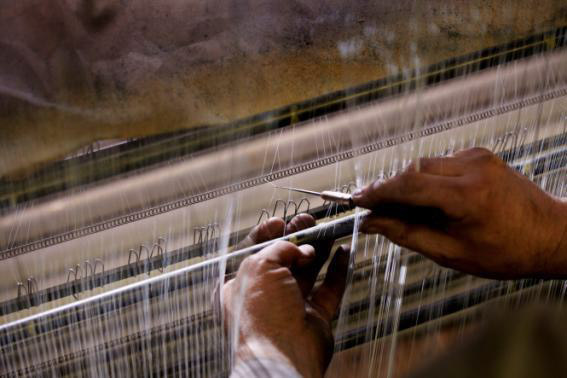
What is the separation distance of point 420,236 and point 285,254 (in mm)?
274

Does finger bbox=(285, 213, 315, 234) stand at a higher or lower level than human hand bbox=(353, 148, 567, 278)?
lower

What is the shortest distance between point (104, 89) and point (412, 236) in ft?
2.06

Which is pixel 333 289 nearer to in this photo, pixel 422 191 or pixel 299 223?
pixel 299 223

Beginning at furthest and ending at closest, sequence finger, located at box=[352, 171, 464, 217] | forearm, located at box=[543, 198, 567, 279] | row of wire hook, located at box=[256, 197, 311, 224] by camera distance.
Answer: row of wire hook, located at box=[256, 197, 311, 224] → forearm, located at box=[543, 198, 567, 279] → finger, located at box=[352, 171, 464, 217]

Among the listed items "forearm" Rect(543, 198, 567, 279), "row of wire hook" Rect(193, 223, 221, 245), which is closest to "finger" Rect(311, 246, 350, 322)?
"row of wire hook" Rect(193, 223, 221, 245)

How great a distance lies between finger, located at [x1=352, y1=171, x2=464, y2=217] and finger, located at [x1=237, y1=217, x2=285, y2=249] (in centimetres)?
26

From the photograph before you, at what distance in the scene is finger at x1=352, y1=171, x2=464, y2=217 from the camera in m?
1.19

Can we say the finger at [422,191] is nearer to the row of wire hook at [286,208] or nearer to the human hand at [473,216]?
the human hand at [473,216]

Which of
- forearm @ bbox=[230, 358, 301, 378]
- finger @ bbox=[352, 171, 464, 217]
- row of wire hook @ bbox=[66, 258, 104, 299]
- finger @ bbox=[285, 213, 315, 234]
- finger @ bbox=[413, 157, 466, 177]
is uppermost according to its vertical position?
finger @ bbox=[413, 157, 466, 177]

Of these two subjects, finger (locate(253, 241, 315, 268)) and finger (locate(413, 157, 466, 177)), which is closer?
finger (locate(413, 157, 466, 177))

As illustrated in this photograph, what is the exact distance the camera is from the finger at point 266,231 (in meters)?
1.39

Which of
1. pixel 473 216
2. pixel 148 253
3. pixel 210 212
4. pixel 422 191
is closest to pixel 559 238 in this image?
pixel 473 216

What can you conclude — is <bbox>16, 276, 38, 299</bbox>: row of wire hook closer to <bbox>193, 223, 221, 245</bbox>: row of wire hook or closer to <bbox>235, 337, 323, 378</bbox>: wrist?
<bbox>193, 223, 221, 245</bbox>: row of wire hook

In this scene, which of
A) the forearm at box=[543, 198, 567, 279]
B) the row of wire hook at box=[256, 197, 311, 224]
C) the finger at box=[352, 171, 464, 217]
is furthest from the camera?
the row of wire hook at box=[256, 197, 311, 224]
